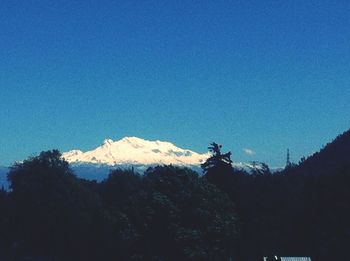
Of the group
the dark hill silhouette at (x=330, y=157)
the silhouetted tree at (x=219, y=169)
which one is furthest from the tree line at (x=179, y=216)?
the dark hill silhouette at (x=330, y=157)

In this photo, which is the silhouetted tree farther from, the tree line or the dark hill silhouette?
the dark hill silhouette

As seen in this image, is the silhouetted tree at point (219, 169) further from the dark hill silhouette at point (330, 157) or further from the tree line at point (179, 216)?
the dark hill silhouette at point (330, 157)

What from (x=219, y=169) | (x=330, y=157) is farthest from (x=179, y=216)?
(x=330, y=157)

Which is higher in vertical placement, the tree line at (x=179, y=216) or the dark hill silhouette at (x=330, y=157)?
the dark hill silhouette at (x=330, y=157)

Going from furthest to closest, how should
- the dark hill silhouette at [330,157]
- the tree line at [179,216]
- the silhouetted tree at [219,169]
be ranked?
the dark hill silhouette at [330,157], the silhouetted tree at [219,169], the tree line at [179,216]

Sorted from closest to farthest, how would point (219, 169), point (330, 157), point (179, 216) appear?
point (179, 216)
point (219, 169)
point (330, 157)

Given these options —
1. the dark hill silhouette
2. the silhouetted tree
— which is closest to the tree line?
the silhouetted tree

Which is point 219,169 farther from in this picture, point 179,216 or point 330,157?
point 330,157

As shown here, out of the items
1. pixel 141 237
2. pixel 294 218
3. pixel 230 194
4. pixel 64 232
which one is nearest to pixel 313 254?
pixel 294 218

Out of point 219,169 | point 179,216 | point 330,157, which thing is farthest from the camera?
point 330,157

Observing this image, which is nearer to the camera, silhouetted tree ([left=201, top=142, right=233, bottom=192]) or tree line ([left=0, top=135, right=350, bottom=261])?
tree line ([left=0, top=135, right=350, bottom=261])

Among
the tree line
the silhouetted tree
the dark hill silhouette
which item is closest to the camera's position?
the tree line

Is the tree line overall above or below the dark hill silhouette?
below

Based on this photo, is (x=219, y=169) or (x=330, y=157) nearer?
(x=219, y=169)
